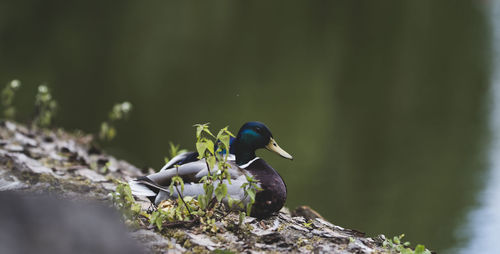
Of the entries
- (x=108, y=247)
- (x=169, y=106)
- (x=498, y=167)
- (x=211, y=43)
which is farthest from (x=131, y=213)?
(x=211, y=43)

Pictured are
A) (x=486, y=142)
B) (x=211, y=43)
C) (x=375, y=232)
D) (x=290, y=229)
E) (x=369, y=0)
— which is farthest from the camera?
(x=369, y=0)

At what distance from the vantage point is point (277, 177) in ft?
10.8

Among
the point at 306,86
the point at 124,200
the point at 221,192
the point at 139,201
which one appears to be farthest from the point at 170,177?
the point at 306,86

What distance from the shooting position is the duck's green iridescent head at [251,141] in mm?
3357

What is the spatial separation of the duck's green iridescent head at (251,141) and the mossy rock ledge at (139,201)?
1.18ft

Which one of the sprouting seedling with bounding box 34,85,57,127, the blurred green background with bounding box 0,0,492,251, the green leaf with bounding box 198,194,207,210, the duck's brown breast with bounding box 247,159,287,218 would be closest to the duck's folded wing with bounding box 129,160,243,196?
the duck's brown breast with bounding box 247,159,287,218

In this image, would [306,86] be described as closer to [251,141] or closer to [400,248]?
[251,141]

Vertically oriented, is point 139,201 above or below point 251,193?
below

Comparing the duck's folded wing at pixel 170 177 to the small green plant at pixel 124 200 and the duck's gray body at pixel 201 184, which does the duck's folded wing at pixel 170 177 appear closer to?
the duck's gray body at pixel 201 184

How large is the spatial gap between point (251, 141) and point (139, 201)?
88 centimetres

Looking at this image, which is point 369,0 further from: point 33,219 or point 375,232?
point 33,219

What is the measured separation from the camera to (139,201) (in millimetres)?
3719

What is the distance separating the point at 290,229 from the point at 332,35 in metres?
16.0

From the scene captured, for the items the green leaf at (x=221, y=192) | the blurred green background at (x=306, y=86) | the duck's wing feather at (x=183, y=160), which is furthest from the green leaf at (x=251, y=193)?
the blurred green background at (x=306, y=86)
